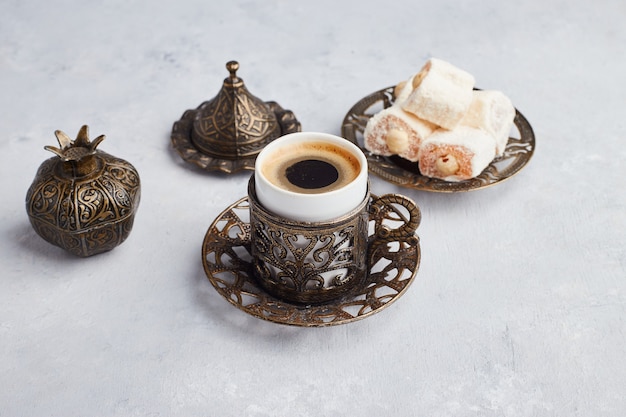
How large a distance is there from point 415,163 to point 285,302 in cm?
46

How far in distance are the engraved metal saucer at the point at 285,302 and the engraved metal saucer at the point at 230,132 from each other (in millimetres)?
190

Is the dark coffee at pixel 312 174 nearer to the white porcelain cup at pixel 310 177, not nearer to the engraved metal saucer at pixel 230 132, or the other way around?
the white porcelain cup at pixel 310 177

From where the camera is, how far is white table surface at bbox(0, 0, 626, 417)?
3.74ft

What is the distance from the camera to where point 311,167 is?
1190mm

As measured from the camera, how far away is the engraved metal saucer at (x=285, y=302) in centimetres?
115

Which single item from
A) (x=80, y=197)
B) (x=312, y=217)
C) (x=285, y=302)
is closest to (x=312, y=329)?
(x=285, y=302)

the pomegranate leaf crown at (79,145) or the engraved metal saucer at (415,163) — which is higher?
the pomegranate leaf crown at (79,145)

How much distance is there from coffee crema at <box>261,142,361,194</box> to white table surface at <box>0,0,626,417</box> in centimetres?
24

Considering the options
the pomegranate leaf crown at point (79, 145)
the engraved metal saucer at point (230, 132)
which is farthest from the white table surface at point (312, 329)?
the pomegranate leaf crown at point (79, 145)

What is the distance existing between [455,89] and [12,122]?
0.96 metres

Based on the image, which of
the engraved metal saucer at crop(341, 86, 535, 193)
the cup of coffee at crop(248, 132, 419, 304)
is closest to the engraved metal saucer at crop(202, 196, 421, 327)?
the cup of coffee at crop(248, 132, 419, 304)

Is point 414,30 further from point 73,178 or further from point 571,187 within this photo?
point 73,178

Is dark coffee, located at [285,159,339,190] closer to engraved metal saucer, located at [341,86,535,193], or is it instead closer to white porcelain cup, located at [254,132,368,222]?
white porcelain cup, located at [254,132,368,222]

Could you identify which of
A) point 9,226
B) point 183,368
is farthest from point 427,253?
point 9,226
